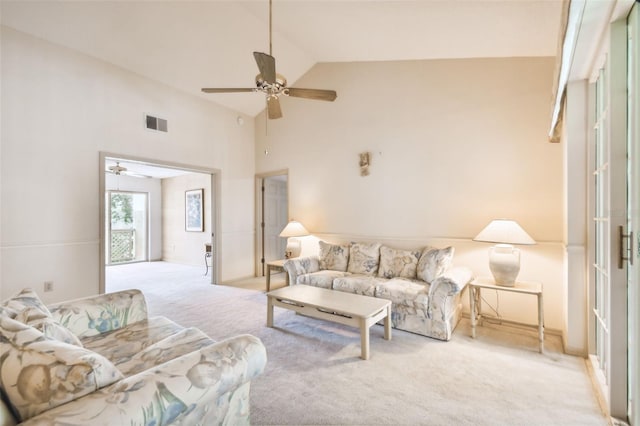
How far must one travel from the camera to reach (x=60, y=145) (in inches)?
132

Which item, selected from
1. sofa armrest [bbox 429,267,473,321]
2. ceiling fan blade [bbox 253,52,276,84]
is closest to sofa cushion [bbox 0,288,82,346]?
ceiling fan blade [bbox 253,52,276,84]

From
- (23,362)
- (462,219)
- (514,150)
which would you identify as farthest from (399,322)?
(23,362)

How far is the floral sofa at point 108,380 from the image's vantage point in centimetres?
88

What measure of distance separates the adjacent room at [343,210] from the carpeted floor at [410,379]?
20 mm

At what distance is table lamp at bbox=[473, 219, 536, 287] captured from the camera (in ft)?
9.05

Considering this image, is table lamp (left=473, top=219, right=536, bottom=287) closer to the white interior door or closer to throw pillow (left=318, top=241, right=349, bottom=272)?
throw pillow (left=318, top=241, right=349, bottom=272)

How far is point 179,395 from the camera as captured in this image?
1027 millimetres

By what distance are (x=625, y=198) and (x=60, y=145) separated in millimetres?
5206

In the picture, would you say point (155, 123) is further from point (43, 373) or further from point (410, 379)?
point (410, 379)

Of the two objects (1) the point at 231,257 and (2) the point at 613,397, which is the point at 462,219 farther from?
(1) the point at 231,257

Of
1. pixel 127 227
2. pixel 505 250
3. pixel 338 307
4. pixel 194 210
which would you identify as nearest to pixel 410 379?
pixel 338 307

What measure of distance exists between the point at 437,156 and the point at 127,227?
817cm

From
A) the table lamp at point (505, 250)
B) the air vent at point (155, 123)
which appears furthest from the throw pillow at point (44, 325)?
the air vent at point (155, 123)

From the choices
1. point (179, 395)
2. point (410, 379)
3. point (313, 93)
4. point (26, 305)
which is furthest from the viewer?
point (313, 93)
